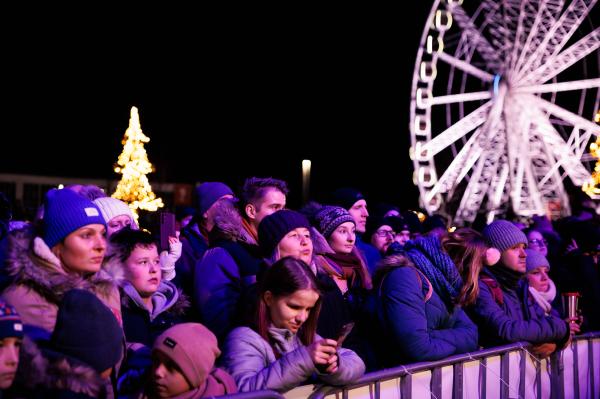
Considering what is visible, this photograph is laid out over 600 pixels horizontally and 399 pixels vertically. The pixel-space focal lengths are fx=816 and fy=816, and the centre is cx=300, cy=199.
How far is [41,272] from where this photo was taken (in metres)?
3.26

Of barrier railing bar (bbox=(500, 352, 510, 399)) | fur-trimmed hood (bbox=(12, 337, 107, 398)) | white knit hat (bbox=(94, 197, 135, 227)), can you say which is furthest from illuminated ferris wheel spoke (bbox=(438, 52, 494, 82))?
fur-trimmed hood (bbox=(12, 337, 107, 398))

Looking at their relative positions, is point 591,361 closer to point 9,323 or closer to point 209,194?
point 209,194

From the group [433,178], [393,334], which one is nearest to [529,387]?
[393,334]

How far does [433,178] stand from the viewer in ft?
70.1

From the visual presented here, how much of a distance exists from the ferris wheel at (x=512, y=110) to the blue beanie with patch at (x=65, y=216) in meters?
18.0

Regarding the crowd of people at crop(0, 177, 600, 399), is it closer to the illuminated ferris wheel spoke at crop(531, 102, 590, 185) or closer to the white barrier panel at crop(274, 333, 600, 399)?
the white barrier panel at crop(274, 333, 600, 399)

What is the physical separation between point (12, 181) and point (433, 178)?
26.6 meters

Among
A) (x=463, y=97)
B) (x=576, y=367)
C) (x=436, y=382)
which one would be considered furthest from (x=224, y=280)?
(x=463, y=97)

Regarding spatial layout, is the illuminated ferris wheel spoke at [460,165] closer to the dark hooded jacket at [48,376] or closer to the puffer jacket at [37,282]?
the puffer jacket at [37,282]

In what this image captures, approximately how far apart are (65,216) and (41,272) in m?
0.38

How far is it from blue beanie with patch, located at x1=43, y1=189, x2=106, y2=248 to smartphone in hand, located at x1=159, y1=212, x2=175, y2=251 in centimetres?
124

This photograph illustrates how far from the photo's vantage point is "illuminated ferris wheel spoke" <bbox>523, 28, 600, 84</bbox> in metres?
21.3

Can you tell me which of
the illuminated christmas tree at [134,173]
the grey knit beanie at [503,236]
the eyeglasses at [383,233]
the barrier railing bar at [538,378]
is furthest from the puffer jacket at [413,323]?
the illuminated christmas tree at [134,173]

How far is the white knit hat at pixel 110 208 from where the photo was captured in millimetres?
5000
